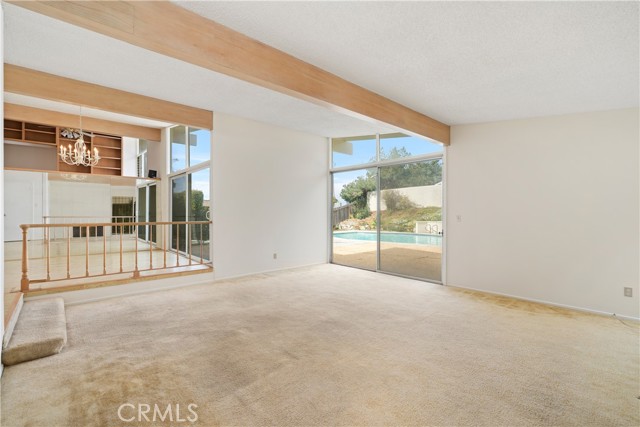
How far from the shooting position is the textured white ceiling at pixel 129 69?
272cm

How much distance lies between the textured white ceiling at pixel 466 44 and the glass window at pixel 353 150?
252 cm

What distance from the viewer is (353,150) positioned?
651 centimetres

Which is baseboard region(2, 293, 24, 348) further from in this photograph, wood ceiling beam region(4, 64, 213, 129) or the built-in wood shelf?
the built-in wood shelf

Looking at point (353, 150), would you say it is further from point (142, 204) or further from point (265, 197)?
point (142, 204)

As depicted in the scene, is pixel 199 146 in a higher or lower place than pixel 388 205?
higher

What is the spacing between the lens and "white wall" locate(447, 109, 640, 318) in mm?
3635

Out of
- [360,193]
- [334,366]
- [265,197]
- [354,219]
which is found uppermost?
[360,193]

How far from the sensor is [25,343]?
2.44 metres

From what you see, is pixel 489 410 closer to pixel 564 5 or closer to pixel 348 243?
pixel 564 5

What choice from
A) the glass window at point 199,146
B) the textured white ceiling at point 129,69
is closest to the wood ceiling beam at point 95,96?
the textured white ceiling at point 129,69

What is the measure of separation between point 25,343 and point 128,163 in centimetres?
647

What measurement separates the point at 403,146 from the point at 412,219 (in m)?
1.33

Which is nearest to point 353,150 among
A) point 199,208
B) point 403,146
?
point 403,146

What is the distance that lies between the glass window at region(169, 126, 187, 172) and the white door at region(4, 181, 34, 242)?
2642 millimetres
